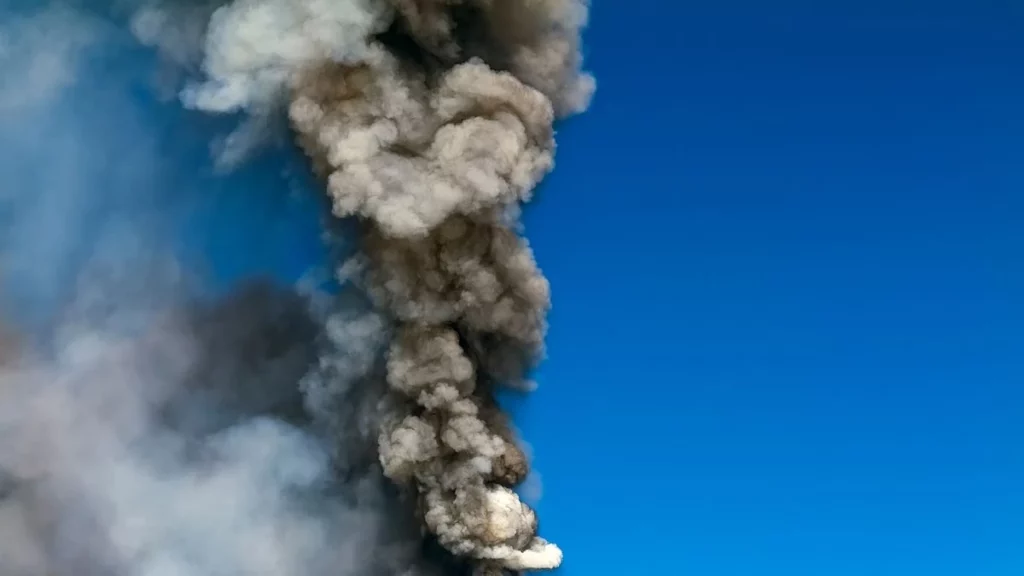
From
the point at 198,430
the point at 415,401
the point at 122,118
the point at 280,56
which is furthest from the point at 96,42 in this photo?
the point at 415,401

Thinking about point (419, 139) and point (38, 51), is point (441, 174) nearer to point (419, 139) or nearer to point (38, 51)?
point (419, 139)

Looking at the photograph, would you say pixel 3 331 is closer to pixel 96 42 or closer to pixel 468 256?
pixel 96 42

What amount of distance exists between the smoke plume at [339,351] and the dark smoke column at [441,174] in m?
0.02

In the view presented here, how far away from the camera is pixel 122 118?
392 inches

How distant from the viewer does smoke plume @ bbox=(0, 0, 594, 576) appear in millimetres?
9695

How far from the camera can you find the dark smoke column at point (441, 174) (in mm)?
9578

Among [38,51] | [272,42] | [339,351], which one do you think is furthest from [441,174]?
[38,51]

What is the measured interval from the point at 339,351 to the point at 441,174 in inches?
82.8

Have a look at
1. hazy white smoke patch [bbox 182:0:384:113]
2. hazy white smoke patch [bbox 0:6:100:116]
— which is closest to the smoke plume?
hazy white smoke patch [bbox 182:0:384:113]

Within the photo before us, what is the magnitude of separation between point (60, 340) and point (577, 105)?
5455 millimetres

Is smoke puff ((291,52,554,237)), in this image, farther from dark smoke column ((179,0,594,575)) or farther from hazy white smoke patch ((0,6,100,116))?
hazy white smoke patch ((0,6,100,116))

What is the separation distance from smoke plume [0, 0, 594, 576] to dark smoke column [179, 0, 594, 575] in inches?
0.8

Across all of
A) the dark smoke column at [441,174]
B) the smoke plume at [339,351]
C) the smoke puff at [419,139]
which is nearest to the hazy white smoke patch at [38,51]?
the smoke plume at [339,351]

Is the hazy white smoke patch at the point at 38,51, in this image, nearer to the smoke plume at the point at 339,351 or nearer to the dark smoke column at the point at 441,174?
the smoke plume at the point at 339,351
